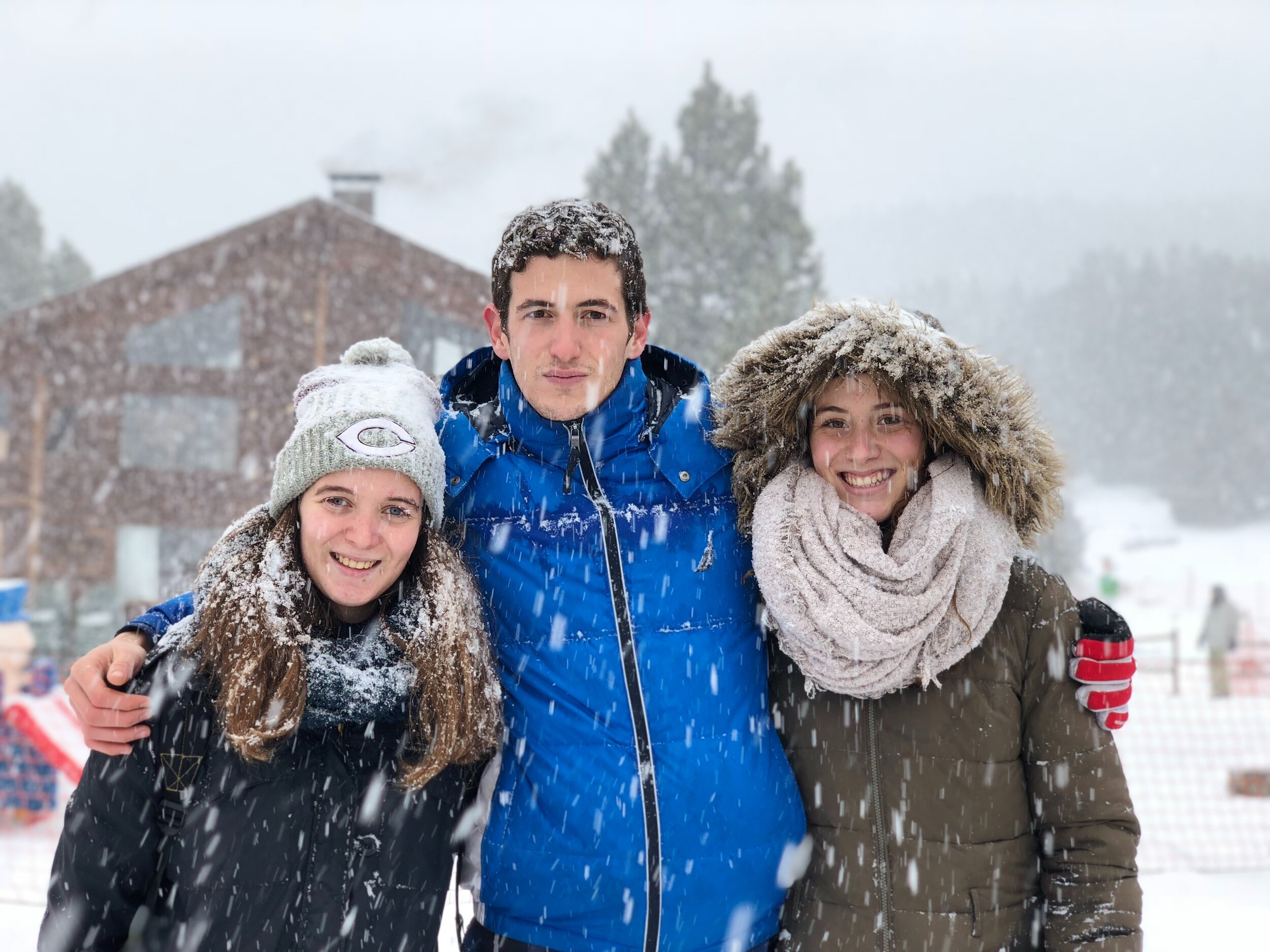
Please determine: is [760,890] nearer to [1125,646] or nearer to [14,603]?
[1125,646]

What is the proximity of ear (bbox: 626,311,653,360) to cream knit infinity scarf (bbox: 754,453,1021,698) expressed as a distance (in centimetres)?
56

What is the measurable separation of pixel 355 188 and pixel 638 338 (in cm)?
1957

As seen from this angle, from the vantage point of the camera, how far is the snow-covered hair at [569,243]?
7.98 feet

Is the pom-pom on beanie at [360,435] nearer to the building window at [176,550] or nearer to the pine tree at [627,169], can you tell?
the building window at [176,550]

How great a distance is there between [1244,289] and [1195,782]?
102993mm

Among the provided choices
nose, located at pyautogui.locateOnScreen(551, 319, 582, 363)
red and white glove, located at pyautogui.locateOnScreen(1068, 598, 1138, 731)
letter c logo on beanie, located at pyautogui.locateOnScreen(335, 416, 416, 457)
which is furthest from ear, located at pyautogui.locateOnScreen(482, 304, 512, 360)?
red and white glove, located at pyautogui.locateOnScreen(1068, 598, 1138, 731)

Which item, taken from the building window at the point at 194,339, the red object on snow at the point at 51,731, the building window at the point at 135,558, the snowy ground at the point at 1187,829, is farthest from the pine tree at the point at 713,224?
the red object on snow at the point at 51,731

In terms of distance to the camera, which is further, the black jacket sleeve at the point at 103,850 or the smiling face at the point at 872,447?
the smiling face at the point at 872,447

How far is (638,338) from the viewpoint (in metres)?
2.57

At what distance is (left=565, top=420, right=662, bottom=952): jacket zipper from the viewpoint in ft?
7.05

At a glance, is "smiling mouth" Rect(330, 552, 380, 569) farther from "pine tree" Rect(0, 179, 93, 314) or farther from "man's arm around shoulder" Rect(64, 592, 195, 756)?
"pine tree" Rect(0, 179, 93, 314)

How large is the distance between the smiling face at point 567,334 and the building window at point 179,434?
16.3 metres

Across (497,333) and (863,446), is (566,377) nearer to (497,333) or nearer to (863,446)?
(497,333)

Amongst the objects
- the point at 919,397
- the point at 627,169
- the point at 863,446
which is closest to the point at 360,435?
the point at 863,446
